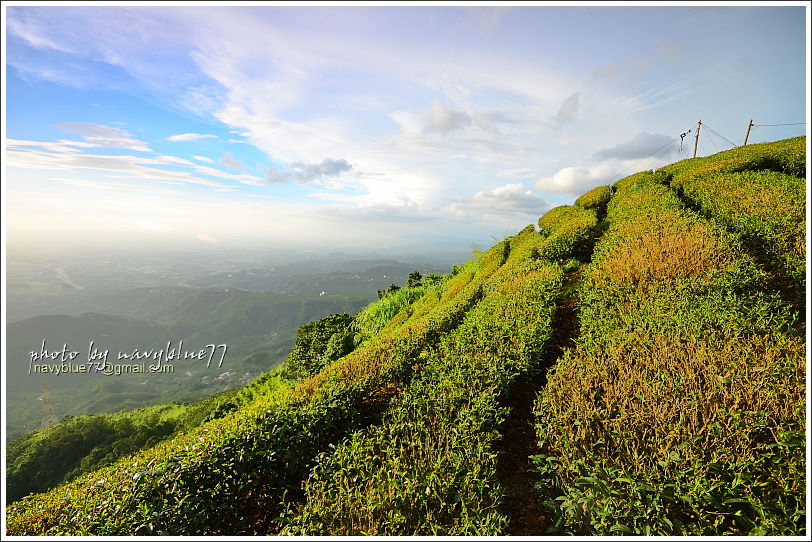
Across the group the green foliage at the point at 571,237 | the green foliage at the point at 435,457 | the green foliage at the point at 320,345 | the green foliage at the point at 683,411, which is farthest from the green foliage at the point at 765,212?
the green foliage at the point at 320,345

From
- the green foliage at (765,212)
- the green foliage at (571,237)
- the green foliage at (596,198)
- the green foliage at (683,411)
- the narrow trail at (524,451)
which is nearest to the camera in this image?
the green foliage at (683,411)

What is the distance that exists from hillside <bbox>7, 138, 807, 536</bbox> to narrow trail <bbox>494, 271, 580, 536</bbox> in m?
0.02

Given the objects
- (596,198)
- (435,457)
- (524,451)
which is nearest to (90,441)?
(435,457)

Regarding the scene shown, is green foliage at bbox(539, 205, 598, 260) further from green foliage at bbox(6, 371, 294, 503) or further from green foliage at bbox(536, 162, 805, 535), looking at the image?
green foliage at bbox(6, 371, 294, 503)

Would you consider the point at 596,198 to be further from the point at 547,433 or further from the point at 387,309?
the point at 547,433

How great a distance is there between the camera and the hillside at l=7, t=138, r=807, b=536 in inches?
139

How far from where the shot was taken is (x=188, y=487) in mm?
4371

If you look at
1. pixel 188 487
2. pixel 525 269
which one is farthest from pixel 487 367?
pixel 525 269

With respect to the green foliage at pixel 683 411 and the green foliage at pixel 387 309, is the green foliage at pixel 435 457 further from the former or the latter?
the green foliage at pixel 387 309

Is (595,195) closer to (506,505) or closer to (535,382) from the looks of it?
(535,382)

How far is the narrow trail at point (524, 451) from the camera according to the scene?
4020 mm

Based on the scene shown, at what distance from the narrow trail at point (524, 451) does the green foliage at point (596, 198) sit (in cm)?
1247

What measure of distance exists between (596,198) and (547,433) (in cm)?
1718

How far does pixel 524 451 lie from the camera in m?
5.08
